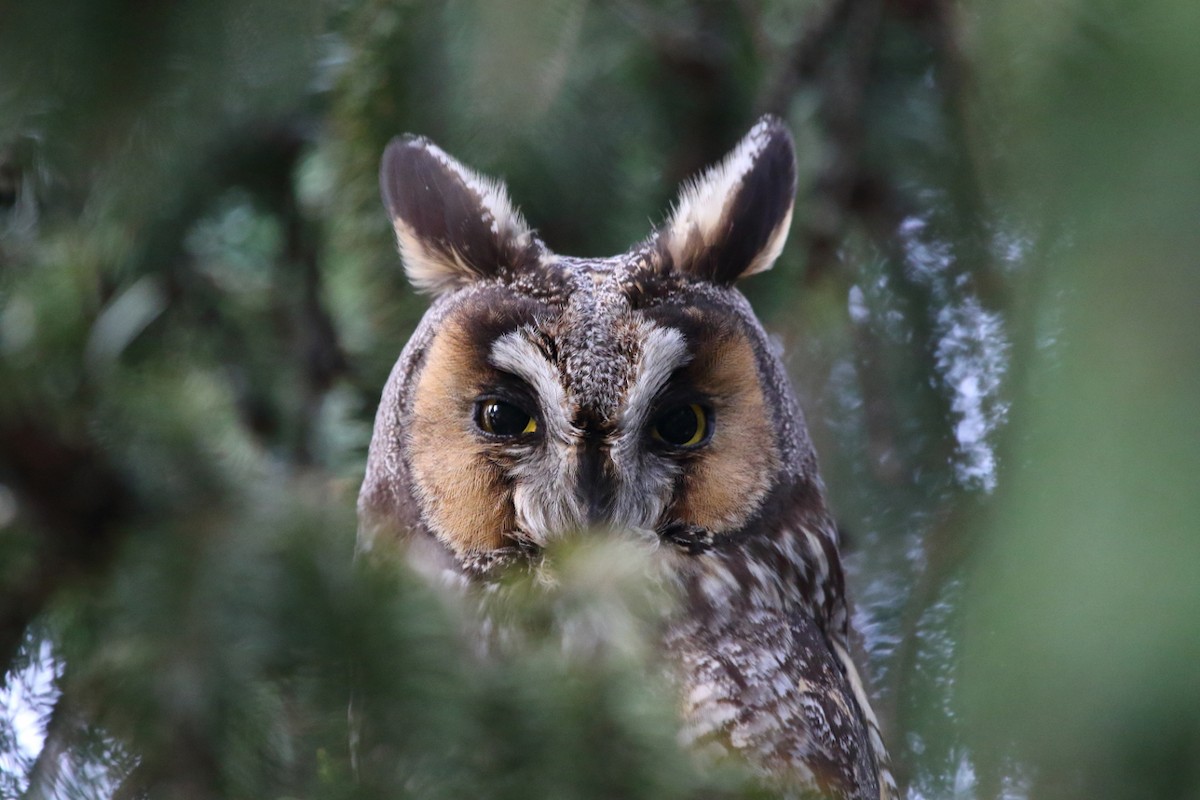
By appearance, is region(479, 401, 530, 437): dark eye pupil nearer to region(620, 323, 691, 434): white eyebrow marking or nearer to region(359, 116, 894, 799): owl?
region(359, 116, 894, 799): owl

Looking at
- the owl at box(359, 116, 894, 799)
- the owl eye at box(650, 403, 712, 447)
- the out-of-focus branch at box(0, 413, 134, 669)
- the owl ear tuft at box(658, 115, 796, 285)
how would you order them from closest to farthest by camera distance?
the out-of-focus branch at box(0, 413, 134, 669) < the owl at box(359, 116, 894, 799) < the owl eye at box(650, 403, 712, 447) < the owl ear tuft at box(658, 115, 796, 285)

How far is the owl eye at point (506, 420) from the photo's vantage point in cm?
179

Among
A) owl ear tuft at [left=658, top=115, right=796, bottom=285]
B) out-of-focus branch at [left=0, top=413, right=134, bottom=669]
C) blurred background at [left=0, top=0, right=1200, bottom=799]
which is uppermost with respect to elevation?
owl ear tuft at [left=658, top=115, right=796, bottom=285]

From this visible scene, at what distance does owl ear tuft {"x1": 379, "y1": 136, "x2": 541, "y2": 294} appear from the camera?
1.86 meters

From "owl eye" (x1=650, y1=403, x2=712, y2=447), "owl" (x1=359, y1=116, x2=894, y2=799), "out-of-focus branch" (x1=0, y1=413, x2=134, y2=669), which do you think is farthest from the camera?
"owl eye" (x1=650, y1=403, x2=712, y2=447)

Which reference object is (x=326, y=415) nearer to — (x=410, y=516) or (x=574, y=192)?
(x=410, y=516)

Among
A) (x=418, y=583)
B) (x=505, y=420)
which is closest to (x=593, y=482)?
(x=505, y=420)

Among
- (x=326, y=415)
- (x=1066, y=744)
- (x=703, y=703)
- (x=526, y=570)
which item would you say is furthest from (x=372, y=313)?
(x=1066, y=744)

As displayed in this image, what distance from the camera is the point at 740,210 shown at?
76.2 inches

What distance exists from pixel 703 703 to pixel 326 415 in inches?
48.2

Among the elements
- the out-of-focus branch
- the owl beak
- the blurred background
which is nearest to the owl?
the owl beak

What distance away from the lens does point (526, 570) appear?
175 cm

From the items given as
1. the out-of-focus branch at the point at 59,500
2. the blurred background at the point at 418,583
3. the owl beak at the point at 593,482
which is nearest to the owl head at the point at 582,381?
the owl beak at the point at 593,482

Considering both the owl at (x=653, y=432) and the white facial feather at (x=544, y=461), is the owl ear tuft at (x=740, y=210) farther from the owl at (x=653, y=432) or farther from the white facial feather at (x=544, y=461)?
the white facial feather at (x=544, y=461)
